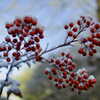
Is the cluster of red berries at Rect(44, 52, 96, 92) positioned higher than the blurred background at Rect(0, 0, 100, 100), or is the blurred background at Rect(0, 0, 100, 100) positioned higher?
the blurred background at Rect(0, 0, 100, 100)

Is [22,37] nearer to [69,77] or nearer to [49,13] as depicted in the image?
[69,77]

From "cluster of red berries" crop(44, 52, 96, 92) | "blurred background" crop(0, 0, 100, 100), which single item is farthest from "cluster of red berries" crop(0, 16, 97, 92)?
"blurred background" crop(0, 0, 100, 100)

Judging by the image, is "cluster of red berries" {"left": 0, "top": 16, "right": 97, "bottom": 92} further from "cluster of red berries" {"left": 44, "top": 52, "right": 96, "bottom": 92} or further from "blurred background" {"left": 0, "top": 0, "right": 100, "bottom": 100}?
"blurred background" {"left": 0, "top": 0, "right": 100, "bottom": 100}

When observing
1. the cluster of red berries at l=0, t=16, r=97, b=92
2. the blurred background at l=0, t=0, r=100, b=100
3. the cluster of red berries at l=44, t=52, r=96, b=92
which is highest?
the blurred background at l=0, t=0, r=100, b=100

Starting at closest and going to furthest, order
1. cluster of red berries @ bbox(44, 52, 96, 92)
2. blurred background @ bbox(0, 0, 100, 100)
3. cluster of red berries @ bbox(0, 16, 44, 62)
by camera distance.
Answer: cluster of red berries @ bbox(0, 16, 44, 62) < cluster of red berries @ bbox(44, 52, 96, 92) < blurred background @ bbox(0, 0, 100, 100)

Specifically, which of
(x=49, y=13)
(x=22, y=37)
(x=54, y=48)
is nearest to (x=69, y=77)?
(x=54, y=48)

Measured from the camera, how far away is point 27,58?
4.66 ft

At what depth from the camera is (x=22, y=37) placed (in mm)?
1302

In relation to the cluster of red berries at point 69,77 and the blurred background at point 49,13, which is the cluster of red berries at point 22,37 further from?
the blurred background at point 49,13

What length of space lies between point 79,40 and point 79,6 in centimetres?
765

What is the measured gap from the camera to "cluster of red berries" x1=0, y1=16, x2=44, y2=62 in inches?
50.1

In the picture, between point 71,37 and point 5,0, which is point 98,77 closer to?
point 71,37

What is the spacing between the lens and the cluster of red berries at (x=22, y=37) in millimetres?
1273

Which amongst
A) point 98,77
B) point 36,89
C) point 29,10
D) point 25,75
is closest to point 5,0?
point 29,10
